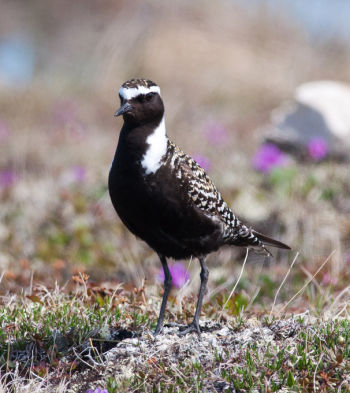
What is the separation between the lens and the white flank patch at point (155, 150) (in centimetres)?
397

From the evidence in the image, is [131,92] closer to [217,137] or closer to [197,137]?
[217,137]

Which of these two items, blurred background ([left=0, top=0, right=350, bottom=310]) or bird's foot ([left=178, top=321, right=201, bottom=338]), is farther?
blurred background ([left=0, top=0, right=350, bottom=310])

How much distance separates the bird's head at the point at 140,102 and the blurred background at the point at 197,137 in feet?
5.27

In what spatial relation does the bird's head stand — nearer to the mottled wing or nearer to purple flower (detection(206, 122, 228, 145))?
the mottled wing

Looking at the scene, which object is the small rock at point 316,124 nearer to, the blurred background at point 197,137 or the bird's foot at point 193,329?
the blurred background at point 197,137

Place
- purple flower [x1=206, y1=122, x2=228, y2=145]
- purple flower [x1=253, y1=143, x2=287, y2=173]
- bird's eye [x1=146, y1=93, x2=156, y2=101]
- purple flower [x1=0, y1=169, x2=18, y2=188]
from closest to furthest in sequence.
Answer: bird's eye [x1=146, y1=93, x2=156, y2=101] < purple flower [x1=253, y1=143, x2=287, y2=173] < purple flower [x1=0, y1=169, x2=18, y2=188] < purple flower [x1=206, y1=122, x2=228, y2=145]

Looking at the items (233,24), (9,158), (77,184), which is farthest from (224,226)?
(233,24)

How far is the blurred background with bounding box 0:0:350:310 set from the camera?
7.47 meters

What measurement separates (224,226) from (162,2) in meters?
22.9

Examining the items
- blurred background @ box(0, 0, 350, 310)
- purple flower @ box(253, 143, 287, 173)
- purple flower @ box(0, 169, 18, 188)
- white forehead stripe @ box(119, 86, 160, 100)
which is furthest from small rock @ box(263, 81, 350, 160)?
white forehead stripe @ box(119, 86, 160, 100)

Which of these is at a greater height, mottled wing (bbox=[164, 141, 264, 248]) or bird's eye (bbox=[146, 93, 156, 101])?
bird's eye (bbox=[146, 93, 156, 101])

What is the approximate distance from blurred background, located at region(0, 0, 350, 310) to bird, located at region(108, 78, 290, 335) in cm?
108

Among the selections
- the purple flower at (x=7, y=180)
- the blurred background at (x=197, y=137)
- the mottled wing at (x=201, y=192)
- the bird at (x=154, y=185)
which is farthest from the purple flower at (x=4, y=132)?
the bird at (x=154, y=185)

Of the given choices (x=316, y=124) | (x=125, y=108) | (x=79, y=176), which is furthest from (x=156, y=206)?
(x=316, y=124)
